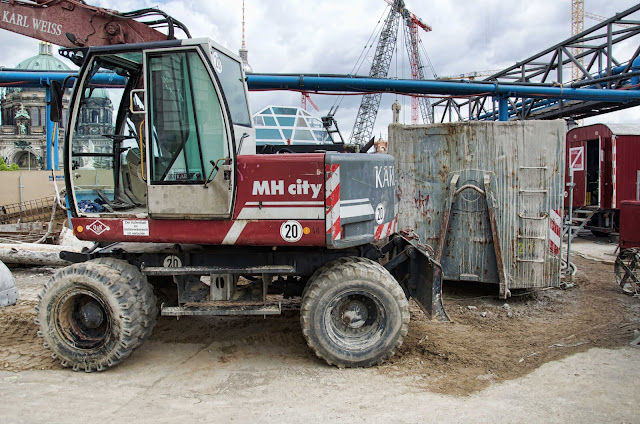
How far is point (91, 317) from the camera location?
4859 mm

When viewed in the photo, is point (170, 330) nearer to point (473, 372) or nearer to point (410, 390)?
point (410, 390)

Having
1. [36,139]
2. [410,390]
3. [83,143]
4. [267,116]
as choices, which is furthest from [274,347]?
[36,139]

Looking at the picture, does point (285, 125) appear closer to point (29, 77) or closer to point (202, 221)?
point (29, 77)

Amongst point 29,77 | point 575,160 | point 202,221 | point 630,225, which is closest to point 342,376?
point 202,221

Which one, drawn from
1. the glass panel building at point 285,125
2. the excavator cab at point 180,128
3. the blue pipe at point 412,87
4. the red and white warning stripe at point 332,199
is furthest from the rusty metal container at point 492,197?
the glass panel building at point 285,125

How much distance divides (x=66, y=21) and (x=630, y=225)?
29.1 feet

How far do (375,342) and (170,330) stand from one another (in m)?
2.77

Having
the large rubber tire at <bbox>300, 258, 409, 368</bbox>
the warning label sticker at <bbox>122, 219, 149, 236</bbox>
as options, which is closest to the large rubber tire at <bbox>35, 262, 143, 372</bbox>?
the warning label sticker at <bbox>122, 219, 149, 236</bbox>

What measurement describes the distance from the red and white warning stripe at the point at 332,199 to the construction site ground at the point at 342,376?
1.45m

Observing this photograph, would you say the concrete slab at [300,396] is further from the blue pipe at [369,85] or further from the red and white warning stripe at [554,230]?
the blue pipe at [369,85]

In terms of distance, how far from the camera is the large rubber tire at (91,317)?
4742 millimetres

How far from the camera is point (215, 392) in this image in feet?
14.2

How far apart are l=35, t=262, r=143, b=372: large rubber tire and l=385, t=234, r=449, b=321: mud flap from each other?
9.33 feet

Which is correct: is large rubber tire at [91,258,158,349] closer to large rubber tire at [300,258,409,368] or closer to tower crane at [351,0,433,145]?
large rubber tire at [300,258,409,368]
